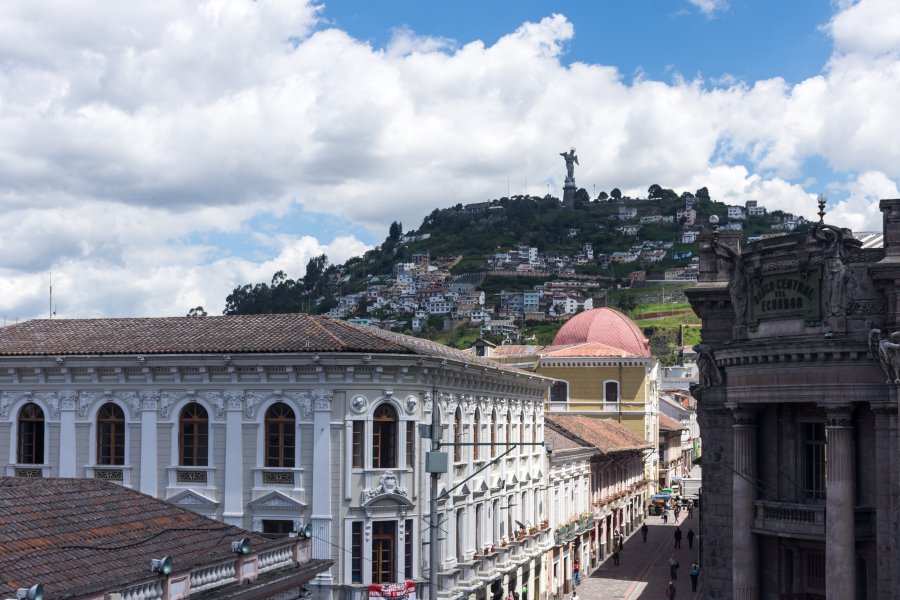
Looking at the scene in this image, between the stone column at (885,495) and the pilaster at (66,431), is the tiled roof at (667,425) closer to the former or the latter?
the pilaster at (66,431)

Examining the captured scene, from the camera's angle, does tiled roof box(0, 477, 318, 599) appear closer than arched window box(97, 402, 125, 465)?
Yes

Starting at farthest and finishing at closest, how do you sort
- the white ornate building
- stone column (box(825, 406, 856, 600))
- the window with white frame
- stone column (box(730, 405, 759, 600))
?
the window with white frame → the white ornate building → stone column (box(730, 405, 759, 600)) → stone column (box(825, 406, 856, 600))

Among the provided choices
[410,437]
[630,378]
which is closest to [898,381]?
[410,437]

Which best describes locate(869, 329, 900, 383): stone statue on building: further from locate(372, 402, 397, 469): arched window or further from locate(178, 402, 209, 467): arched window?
locate(178, 402, 209, 467): arched window

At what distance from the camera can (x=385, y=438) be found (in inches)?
1537

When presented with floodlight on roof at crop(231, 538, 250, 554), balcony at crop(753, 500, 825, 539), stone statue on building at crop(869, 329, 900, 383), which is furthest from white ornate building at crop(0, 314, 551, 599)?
floodlight on roof at crop(231, 538, 250, 554)

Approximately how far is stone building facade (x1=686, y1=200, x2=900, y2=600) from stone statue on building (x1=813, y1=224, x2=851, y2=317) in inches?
1.1

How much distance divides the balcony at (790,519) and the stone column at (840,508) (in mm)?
828

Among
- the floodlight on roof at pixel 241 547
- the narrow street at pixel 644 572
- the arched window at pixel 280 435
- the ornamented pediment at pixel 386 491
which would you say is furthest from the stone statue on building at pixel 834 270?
the narrow street at pixel 644 572

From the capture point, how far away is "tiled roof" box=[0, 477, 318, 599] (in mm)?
21188

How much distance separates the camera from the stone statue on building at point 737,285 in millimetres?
37875

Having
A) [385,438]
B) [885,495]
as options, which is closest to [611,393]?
[385,438]

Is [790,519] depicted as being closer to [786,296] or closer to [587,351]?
[786,296]

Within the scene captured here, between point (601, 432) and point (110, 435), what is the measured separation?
42.7 metres
